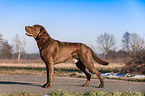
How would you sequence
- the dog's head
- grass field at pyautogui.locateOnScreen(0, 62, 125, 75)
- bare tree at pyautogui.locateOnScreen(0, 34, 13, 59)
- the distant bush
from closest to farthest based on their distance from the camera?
the dog's head
the distant bush
grass field at pyautogui.locateOnScreen(0, 62, 125, 75)
bare tree at pyautogui.locateOnScreen(0, 34, 13, 59)

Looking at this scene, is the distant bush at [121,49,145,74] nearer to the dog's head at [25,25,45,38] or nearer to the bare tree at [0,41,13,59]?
the dog's head at [25,25,45,38]

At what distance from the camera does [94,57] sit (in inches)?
292

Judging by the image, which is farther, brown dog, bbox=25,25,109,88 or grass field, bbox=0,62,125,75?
grass field, bbox=0,62,125,75

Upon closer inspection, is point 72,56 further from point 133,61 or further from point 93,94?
point 133,61

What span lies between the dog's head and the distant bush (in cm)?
871

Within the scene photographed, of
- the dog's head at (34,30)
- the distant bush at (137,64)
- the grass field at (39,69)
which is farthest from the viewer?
the grass field at (39,69)

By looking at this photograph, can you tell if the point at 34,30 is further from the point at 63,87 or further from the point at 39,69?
the point at 39,69

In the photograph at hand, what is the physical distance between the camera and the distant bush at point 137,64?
13609mm

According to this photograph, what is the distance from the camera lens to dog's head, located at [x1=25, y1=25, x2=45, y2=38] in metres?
6.80

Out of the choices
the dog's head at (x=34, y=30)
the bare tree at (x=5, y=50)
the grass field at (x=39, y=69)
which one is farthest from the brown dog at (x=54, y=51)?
the bare tree at (x=5, y=50)

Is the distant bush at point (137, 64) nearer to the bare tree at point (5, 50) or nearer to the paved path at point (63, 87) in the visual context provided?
the paved path at point (63, 87)

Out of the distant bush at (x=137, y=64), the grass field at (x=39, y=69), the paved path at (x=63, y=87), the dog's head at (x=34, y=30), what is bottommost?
the paved path at (x=63, y=87)

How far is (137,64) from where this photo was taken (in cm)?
1399

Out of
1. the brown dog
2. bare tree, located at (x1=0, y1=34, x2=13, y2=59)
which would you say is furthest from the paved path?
bare tree, located at (x1=0, y1=34, x2=13, y2=59)
